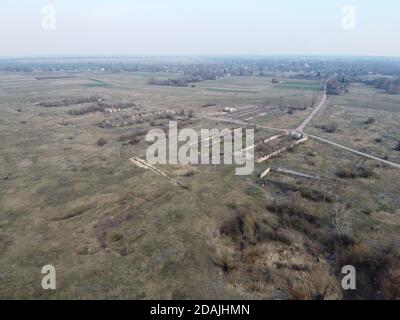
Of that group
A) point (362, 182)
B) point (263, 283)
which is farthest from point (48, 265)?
point (362, 182)

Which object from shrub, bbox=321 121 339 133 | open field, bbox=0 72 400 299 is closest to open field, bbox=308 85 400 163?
shrub, bbox=321 121 339 133

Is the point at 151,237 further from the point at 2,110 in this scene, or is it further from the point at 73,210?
the point at 2,110

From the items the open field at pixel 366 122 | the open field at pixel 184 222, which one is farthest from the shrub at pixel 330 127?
the open field at pixel 184 222

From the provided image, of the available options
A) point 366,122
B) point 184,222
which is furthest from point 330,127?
point 184,222

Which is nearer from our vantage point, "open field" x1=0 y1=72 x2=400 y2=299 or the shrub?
"open field" x1=0 y1=72 x2=400 y2=299

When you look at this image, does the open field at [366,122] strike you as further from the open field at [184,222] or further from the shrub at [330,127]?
the open field at [184,222]

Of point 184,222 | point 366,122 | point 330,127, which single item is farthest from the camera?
point 366,122

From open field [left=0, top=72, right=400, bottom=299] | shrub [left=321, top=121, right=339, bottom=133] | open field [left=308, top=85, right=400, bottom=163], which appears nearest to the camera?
open field [left=0, top=72, right=400, bottom=299]

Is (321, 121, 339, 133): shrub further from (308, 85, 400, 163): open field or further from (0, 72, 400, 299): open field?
(0, 72, 400, 299): open field

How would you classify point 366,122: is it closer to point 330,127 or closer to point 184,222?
point 330,127
